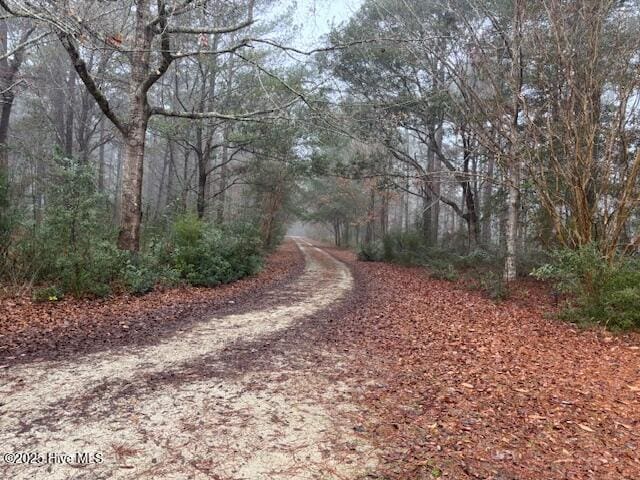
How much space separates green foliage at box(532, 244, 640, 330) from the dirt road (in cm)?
500

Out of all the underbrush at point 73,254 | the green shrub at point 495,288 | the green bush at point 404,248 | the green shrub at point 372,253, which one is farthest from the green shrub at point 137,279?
the green shrub at point 372,253

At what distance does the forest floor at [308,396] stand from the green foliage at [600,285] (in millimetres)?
490

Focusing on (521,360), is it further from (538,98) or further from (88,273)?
A: (538,98)

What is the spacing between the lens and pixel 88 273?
7613 mm

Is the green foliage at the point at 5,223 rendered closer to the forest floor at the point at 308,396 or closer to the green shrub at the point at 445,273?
the forest floor at the point at 308,396

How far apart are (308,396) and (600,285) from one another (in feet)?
19.8

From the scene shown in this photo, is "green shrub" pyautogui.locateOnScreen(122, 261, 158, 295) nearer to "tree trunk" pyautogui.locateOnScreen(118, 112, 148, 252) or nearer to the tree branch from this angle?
"tree trunk" pyautogui.locateOnScreen(118, 112, 148, 252)

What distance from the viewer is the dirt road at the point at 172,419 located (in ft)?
8.41

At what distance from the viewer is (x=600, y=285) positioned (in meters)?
7.08

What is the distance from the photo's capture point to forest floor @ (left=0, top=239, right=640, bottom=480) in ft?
8.91

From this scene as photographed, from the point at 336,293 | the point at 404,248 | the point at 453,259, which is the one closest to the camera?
the point at 336,293

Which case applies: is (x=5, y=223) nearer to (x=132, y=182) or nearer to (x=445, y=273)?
(x=132, y=182)

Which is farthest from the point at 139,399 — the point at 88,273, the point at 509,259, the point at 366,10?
the point at 366,10

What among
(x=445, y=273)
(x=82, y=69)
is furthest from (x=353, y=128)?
(x=82, y=69)
